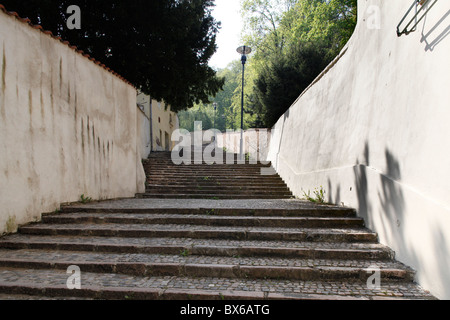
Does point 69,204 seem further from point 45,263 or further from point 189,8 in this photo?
point 189,8

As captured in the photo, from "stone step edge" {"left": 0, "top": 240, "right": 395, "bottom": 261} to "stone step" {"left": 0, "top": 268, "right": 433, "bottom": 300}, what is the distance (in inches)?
20.4

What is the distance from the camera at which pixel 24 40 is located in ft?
15.6

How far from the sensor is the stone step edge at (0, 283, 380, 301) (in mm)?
3076

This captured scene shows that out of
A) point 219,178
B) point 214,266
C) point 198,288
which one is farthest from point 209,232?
point 219,178

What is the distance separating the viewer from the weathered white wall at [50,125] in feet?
14.7

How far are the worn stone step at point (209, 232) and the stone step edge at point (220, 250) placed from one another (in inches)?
17.2

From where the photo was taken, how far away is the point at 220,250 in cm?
411

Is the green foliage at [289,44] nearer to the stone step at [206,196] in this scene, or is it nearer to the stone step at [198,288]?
the stone step at [206,196]

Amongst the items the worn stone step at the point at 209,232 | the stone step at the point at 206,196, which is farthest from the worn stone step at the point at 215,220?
the stone step at the point at 206,196

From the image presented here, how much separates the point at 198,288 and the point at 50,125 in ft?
14.1

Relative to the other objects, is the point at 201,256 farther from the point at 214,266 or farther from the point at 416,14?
the point at 416,14

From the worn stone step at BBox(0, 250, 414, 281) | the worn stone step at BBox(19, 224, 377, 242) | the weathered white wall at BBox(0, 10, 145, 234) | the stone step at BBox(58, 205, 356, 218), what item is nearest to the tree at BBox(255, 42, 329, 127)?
the weathered white wall at BBox(0, 10, 145, 234)

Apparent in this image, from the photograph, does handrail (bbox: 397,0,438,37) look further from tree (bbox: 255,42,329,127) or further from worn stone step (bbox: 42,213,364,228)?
tree (bbox: 255,42,329,127)

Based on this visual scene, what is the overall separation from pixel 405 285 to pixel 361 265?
1.68 ft
